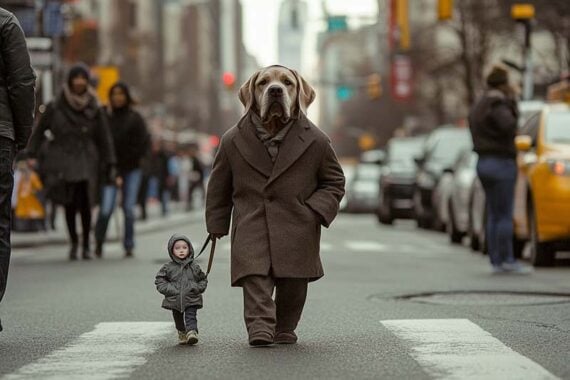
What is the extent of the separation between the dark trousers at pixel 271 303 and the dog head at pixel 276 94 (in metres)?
0.83

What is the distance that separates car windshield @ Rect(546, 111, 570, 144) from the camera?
52.3 feet

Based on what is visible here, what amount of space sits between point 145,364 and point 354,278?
21.0ft

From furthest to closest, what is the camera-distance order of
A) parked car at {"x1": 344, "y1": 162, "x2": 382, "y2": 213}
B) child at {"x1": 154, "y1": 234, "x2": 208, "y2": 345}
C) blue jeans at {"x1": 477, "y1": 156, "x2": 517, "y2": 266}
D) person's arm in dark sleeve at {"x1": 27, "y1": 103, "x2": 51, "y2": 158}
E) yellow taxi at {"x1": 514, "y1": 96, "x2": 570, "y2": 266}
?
parked car at {"x1": 344, "y1": 162, "x2": 382, "y2": 213}
person's arm in dark sleeve at {"x1": 27, "y1": 103, "x2": 51, "y2": 158}
yellow taxi at {"x1": 514, "y1": 96, "x2": 570, "y2": 266}
blue jeans at {"x1": 477, "y1": 156, "x2": 517, "y2": 266}
child at {"x1": 154, "y1": 234, "x2": 208, "y2": 345}

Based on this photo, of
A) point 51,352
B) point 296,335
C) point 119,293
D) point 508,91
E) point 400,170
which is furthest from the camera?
point 400,170

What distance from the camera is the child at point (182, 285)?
8195 millimetres

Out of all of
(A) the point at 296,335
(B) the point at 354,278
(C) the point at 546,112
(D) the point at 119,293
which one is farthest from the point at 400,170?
(A) the point at 296,335

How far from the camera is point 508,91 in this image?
48.4ft

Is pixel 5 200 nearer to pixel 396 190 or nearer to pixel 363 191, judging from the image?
pixel 396 190

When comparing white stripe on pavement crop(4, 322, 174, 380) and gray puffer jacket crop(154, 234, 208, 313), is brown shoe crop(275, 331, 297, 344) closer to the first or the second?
gray puffer jacket crop(154, 234, 208, 313)

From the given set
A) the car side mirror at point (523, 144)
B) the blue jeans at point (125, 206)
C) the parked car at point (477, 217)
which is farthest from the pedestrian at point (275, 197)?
the parked car at point (477, 217)

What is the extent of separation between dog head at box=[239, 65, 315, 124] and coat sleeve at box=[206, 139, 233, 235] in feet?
0.97

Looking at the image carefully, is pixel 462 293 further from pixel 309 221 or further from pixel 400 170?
pixel 400 170

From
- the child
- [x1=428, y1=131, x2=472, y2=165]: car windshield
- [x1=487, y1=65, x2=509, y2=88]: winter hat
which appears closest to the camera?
the child

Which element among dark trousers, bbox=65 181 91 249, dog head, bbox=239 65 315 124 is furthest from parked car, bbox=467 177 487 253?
dog head, bbox=239 65 315 124
